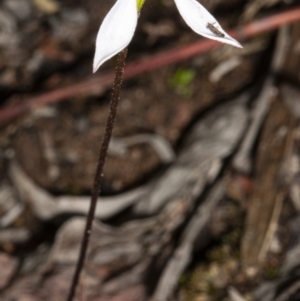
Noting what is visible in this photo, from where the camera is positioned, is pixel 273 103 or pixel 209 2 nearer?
pixel 273 103

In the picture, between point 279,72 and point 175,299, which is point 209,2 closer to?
point 279,72

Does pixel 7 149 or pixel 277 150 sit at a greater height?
pixel 7 149

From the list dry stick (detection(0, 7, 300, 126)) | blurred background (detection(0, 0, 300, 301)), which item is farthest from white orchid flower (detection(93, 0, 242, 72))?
dry stick (detection(0, 7, 300, 126))

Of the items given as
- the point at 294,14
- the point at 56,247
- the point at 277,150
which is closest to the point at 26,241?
the point at 56,247

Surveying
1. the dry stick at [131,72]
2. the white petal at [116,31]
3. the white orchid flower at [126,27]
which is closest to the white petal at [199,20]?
the white orchid flower at [126,27]

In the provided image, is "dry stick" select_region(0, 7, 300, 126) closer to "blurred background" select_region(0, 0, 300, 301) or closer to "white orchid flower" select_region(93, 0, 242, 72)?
"blurred background" select_region(0, 0, 300, 301)

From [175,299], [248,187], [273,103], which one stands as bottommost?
[175,299]

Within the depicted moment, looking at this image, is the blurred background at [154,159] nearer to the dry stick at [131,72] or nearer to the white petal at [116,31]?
the dry stick at [131,72]

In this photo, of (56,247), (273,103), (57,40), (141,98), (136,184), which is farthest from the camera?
(57,40)
